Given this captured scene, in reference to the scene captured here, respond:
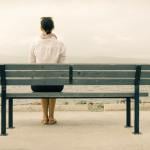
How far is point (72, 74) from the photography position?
277 inches

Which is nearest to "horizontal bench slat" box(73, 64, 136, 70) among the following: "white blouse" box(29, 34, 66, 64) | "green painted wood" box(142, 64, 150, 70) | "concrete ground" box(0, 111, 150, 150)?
"green painted wood" box(142, 64, 150, 70)

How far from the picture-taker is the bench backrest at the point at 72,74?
7020mm

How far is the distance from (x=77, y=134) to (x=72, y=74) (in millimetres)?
670

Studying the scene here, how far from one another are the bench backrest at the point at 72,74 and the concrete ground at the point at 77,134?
58 cm

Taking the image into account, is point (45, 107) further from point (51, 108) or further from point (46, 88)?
point (46, 88)

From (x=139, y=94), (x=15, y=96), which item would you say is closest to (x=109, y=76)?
(x=139, y=94)

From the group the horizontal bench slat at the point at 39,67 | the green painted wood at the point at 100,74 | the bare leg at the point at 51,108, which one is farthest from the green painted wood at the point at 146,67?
the bare leg at the point at 51,108

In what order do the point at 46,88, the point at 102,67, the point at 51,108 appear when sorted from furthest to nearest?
1. the point at 51,108
2. the point at 46,88
3. the point at 102,67

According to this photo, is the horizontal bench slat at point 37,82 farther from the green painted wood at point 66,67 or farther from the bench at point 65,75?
the green painted wood at point 66,67

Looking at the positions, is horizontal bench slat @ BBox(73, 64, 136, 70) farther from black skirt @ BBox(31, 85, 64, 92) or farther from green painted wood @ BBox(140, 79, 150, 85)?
black skirt @ BBox(31, 85, 64, 92)

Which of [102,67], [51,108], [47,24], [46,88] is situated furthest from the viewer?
[47,24]

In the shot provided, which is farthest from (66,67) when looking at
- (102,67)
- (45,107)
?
(45,107)

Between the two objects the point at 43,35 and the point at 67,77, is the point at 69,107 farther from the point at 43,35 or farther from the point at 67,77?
the point at 67,77

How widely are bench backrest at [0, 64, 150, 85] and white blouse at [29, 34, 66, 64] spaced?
823 mm
